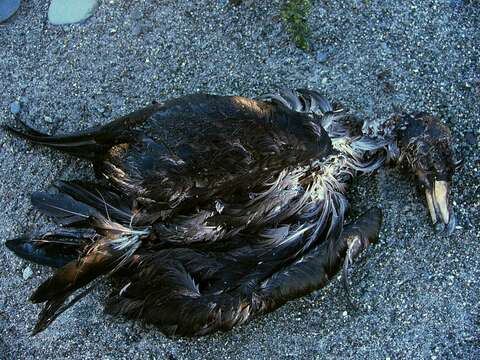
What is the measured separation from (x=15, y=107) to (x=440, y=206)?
102 inches

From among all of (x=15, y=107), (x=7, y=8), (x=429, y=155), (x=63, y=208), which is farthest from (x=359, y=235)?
(x=7, y=8)

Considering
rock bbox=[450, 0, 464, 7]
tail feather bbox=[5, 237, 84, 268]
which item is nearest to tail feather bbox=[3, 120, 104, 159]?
tail feather bbox=[5, 237, 84, 268]

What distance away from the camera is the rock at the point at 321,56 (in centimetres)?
429

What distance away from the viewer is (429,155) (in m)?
3.98

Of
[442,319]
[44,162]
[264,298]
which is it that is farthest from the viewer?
[44,162]

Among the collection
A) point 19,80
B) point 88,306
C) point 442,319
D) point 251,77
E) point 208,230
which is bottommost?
point 442,319

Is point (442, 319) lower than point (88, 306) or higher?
lower

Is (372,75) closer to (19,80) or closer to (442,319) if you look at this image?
(442,319)

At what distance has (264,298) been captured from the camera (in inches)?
147

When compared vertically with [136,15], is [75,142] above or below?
below

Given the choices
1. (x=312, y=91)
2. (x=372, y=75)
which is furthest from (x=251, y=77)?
(x=372, y=75)

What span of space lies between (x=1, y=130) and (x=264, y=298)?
1.95 m

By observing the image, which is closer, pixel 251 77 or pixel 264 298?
pixel 264 298

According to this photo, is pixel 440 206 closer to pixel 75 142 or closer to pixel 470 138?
pixel 470 138
